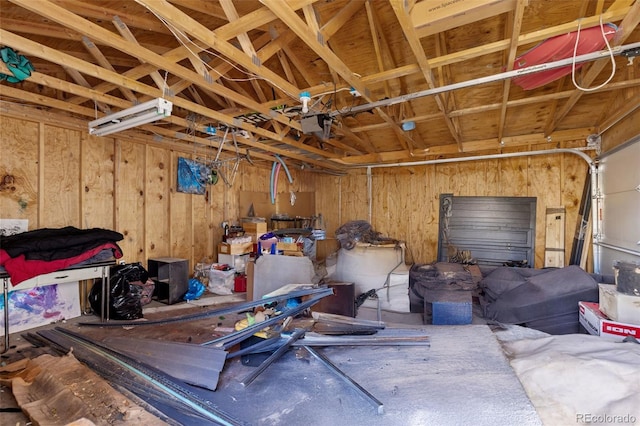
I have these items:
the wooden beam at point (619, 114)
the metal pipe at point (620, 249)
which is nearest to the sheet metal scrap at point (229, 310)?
the metal pipe at point (620, 249)

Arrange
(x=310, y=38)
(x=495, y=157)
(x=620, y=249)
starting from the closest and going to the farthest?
(x=310, y=38) < (x=620, y=249) < (x=495, y=157)

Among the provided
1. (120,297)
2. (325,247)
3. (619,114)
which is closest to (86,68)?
(120,297)

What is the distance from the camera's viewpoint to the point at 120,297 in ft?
11.2

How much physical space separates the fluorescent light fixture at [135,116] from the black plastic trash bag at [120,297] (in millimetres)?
1664

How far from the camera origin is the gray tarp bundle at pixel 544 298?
9.76 feet

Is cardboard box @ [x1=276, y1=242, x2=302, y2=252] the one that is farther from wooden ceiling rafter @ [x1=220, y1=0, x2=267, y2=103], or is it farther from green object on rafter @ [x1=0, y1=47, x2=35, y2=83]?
green object on rafter @ [x1=0, y1=47, x2=35, y2=83]

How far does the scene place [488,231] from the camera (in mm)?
→ 5535

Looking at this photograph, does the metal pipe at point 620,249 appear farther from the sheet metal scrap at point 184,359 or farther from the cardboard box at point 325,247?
the cardboard box at point 325,247

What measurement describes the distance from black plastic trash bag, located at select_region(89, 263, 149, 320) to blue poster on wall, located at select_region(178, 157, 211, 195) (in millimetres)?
1617

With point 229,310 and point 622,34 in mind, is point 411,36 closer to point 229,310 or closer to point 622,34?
point 622,34

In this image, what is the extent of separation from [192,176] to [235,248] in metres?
1.39

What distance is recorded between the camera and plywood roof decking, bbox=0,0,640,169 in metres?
1.98

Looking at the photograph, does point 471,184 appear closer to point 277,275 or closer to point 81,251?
point 277,275

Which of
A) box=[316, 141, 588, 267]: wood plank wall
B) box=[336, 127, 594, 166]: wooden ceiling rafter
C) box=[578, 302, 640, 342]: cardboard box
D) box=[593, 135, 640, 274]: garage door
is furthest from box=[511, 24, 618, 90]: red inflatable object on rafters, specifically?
box=[316, 141, 588, 267]: wood plank wall
